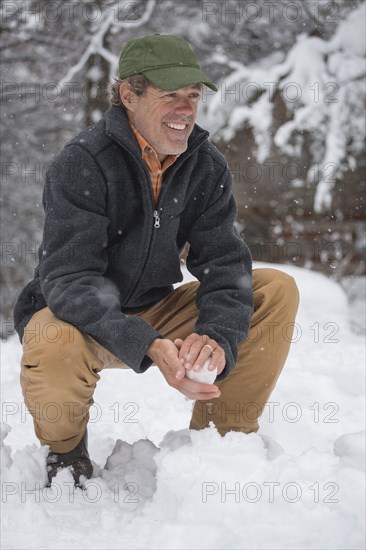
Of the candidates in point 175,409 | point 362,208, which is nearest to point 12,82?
point 362,208

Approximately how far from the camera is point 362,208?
29.7ft

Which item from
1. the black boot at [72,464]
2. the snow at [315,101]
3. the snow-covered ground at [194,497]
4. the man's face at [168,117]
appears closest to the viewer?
the snow-covered ground at [194,497]

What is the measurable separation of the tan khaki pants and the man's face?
631 mm

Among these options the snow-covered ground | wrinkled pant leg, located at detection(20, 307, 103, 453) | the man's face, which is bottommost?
the snow-covered ground

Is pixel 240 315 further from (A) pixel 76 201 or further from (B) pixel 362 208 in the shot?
(B) pixel 362 208

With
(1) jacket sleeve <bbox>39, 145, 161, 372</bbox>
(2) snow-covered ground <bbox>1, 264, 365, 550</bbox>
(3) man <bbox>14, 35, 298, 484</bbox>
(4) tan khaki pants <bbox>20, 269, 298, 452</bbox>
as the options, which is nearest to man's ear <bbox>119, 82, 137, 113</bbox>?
(3) man <bbox>14, 35, 298, 484</bbox>

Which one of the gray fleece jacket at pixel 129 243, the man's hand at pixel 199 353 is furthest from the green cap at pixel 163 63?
the man's hand at pixel 199 353

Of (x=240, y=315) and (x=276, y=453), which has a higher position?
(x=240, y=315)

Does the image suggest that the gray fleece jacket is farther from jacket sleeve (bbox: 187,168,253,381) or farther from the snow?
the snow

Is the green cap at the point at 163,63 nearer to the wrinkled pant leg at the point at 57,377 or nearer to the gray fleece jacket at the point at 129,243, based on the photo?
the gray fleece jacket at the point at 129,243

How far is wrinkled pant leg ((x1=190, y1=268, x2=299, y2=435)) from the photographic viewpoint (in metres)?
2.47

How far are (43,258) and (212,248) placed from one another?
0.68 m

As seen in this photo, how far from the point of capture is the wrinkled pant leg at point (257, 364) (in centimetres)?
247

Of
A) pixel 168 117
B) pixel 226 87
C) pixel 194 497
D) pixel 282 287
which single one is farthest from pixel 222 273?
pixel 226 87
